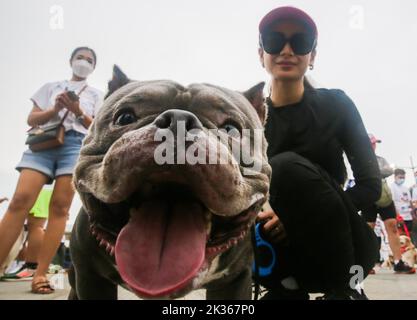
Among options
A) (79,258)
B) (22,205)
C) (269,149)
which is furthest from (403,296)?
(22,205)

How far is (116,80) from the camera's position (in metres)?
2.20

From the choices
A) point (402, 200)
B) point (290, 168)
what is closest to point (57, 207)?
point (290, 168)

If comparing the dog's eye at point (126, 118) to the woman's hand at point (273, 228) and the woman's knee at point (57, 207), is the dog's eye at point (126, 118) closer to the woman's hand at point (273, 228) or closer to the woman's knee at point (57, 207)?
the woman's hand at point (273, 228)

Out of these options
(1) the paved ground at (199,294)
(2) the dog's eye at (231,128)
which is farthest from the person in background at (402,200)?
(2) the dog's eye at (231,128)

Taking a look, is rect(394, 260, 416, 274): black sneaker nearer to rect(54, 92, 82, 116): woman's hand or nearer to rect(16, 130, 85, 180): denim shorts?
rect(16, 130, 85, 180): denim shorts

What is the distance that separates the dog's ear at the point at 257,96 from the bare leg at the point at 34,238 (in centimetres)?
455

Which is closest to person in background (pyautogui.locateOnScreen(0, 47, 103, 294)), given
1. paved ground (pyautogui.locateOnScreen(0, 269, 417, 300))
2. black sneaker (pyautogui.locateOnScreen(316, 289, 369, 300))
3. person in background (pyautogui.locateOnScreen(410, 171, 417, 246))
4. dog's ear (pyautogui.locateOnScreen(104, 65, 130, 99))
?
paved ground (pyautogui.locateOnScreen(0, 269, 417, 300))

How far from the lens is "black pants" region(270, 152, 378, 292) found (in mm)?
2156

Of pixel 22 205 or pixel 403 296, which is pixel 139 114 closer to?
pixel 22 205

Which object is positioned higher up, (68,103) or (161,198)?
(68,103)

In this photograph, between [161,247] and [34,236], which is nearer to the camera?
[161,247]

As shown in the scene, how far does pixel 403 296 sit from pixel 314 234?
1.80 metres

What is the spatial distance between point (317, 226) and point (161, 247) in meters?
1.00

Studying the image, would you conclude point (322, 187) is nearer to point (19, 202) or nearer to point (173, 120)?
point (173, 120)
